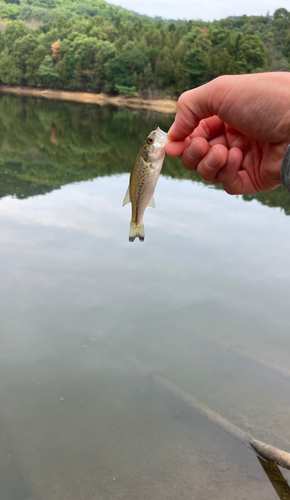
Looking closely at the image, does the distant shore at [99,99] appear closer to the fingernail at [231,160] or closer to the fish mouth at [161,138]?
the fingernail at [231,160]

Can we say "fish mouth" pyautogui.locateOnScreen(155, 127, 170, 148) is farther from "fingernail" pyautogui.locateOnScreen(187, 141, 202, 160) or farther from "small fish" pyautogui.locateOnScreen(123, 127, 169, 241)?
"fingernail" pyautogui.locateOnScreen(187, 141, 202, 160)

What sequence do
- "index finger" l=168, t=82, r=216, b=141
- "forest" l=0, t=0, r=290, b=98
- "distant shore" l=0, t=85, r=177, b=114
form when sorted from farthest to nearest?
"forest" l=0, t=0, r=290, b=98
"distant shore" l=0, t=85, r=177, b=114
"index finger" l=168, t=82, r=216, b=141

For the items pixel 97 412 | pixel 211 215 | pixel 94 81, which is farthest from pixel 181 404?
pixel 94 81

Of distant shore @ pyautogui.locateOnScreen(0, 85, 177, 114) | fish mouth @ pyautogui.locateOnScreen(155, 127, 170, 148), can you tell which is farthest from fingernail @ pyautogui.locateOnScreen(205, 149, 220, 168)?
distant shore @ pyautogui.locateOnScreen(0, 85, 177, 114)

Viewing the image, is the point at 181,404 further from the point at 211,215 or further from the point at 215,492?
the point at 211,215

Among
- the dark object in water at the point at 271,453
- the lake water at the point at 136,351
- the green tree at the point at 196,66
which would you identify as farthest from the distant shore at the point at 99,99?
the dark object in water at the point at 271,453

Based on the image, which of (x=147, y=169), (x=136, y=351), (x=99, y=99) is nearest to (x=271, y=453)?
(x=136, y=351)

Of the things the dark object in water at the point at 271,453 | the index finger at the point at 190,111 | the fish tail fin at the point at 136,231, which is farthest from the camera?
the dark object in water at the point at 271,453
